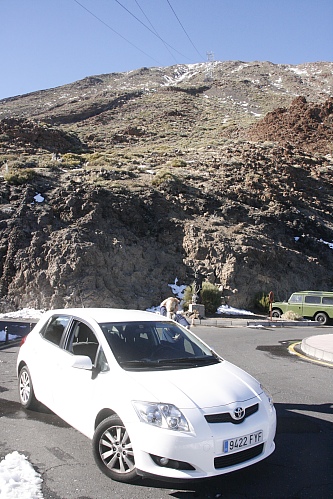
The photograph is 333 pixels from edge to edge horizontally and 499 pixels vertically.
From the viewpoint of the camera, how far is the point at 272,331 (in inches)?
680

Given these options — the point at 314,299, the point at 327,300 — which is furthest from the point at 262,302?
the point at 327,300

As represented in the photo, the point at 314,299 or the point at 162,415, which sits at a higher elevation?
the point at 314,299

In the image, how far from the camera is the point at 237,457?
382 cm

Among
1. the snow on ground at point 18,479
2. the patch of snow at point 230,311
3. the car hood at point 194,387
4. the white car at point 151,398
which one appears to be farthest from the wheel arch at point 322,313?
the snow on ground at point 18,479

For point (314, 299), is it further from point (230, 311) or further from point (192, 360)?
point (192, 360)

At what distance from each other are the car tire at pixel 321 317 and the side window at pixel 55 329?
17.8 m

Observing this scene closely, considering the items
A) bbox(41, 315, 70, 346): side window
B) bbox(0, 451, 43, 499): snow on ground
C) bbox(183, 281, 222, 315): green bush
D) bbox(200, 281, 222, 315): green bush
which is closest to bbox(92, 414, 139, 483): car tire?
bbox(0, 451, 43, 499): snow on ground

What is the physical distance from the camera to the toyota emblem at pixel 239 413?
12.8 ft

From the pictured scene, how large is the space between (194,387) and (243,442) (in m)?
0.63

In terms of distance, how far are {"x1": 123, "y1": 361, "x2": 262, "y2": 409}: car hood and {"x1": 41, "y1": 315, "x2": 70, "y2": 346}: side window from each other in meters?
1.68

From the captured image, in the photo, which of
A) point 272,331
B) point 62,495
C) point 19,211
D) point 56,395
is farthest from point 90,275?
point 62,495

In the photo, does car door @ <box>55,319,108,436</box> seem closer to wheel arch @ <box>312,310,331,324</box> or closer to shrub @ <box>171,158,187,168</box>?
wheel arch @ <box>312,310,331,324</box>

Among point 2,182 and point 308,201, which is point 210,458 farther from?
point 308,201

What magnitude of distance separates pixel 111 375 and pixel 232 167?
3357 cm
